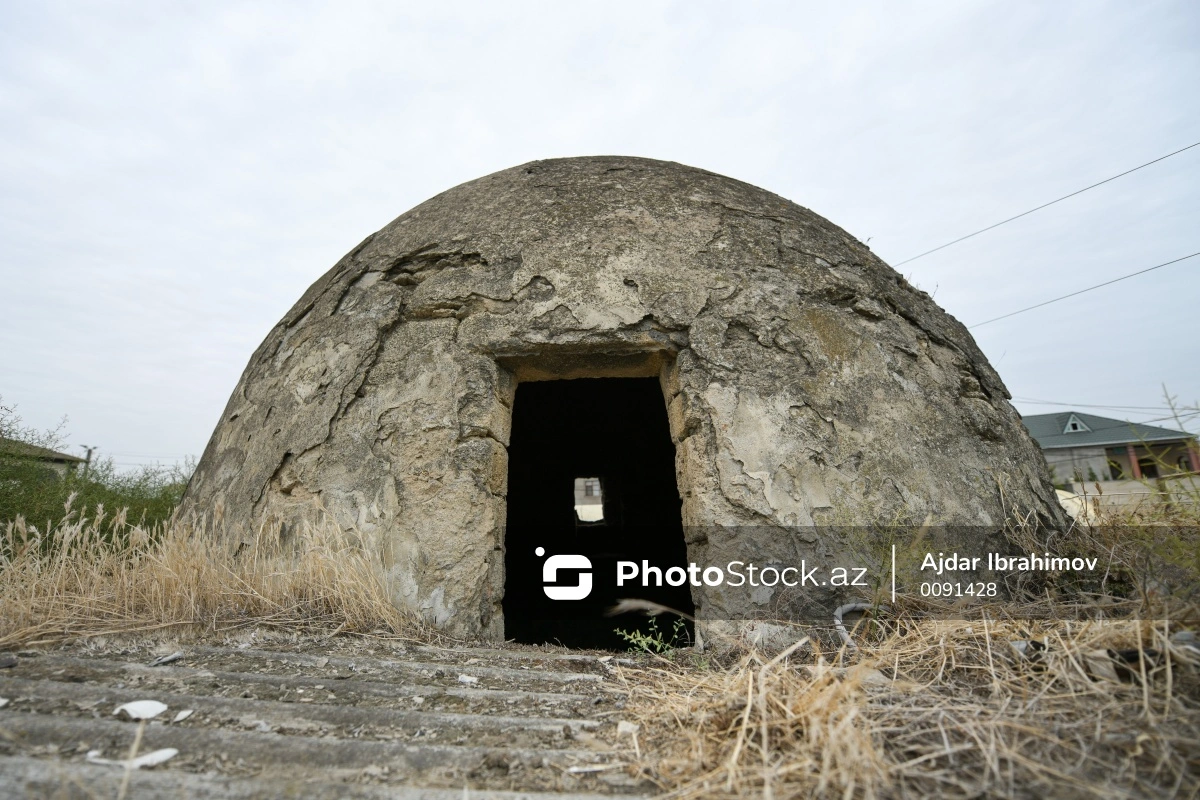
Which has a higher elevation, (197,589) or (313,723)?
(197,589)

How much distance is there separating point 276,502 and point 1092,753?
3416 mm

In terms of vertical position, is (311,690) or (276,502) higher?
(276,502)

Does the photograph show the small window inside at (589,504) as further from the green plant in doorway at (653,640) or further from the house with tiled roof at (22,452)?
the green plant in doorway at (653,640)

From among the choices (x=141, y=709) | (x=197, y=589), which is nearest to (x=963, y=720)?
(x=141, y=709)

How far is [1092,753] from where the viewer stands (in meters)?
1.40

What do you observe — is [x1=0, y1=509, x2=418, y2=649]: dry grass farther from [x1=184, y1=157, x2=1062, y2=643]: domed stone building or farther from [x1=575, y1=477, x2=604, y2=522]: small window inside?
[x1=575, y1=477, x2=604, y2=522]: small window inside

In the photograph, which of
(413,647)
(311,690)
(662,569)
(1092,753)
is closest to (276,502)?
(413,647)

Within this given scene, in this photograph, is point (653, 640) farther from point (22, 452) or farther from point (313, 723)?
point (22, 452)

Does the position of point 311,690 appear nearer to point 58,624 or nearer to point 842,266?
point 58,624

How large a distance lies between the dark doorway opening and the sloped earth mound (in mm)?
4009

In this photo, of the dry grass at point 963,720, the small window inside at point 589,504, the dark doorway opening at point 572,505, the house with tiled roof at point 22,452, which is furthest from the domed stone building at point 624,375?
the small window inside at point 589,504

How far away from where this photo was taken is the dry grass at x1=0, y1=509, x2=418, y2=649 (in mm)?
2799

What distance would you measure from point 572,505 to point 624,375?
15.9 feet

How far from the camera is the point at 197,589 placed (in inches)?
116
